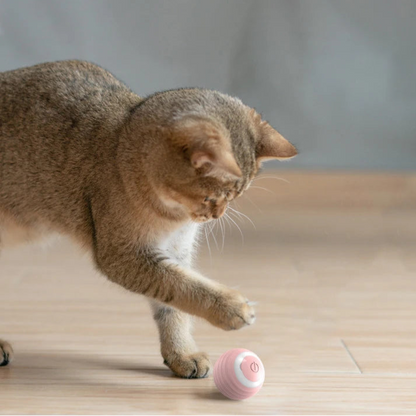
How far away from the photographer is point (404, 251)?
2809 millimetres

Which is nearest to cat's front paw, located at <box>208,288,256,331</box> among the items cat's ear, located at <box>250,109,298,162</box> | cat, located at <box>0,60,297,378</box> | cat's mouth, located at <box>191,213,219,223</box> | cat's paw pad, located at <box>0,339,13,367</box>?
cat, located at <box>0,60,297,378</box>

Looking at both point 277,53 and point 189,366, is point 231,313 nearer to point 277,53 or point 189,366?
point 189,366

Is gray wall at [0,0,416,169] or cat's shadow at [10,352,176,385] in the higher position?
gray wall at [0,0,416,169]

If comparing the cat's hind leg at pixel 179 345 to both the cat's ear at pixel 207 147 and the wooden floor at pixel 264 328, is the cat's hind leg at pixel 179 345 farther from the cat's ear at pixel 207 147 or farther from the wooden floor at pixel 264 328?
the cat's ear at pixel 207 147

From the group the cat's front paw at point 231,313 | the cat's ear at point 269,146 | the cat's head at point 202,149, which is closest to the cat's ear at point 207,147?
the cat's head at point 202,149

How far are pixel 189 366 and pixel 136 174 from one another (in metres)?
0.42

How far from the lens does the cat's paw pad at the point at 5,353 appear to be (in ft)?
5.52

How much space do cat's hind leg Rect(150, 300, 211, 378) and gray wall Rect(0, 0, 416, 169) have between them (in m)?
1.18

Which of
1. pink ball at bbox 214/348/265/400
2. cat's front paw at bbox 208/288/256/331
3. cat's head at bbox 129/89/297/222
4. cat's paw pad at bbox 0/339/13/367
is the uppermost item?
cat's head at bbox 129/89/297/222

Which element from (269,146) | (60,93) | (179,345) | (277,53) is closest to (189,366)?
(179,345)

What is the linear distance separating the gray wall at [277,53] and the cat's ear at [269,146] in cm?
117

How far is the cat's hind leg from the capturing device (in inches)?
64.4

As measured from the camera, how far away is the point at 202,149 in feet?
4.53

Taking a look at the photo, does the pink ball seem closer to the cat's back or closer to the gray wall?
the cat's back
